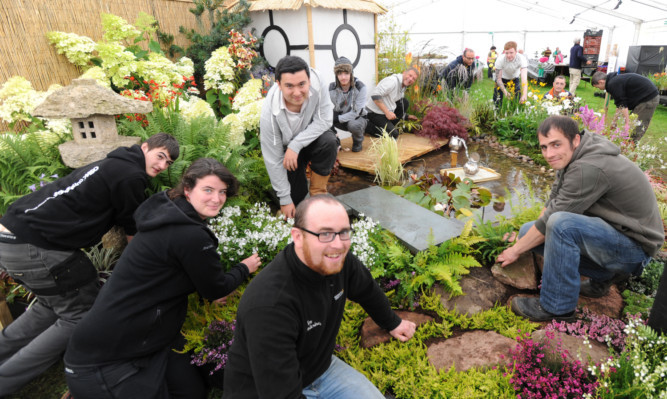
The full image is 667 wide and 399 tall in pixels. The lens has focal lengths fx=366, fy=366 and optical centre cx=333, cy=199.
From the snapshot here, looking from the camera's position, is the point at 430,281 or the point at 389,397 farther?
the point at 430,281

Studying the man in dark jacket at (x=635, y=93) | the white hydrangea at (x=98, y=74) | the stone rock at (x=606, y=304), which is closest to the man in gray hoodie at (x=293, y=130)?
the stone rock at (x=606, y=304)

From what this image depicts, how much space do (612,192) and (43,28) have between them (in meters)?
6.83

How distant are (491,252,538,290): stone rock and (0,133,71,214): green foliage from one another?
413 cm

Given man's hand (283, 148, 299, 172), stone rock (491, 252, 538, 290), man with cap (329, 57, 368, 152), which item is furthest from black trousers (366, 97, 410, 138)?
stone rock (491, 252, 538, 290)

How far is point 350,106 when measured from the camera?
A: 6375 mm

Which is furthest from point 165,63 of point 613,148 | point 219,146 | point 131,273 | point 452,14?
point 452,14

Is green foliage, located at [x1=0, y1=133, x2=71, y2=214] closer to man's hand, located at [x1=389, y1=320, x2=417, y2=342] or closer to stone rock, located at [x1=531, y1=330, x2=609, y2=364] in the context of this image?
man's hand, located at [x1=389, y1=320, x2=417, y2=342]

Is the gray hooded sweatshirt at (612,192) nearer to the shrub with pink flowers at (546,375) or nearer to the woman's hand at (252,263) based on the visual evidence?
the shrub with pink flowers at (546,375)

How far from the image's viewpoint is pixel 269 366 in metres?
1.67

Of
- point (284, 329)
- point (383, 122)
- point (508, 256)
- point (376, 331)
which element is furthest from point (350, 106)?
point (284, 329)

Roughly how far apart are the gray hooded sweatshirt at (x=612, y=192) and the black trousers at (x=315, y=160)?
212 cm

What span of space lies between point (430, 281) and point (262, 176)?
241cm

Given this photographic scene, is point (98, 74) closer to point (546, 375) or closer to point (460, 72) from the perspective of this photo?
point (546, 375)

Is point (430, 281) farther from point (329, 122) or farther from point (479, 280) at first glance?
point (329, 122)
